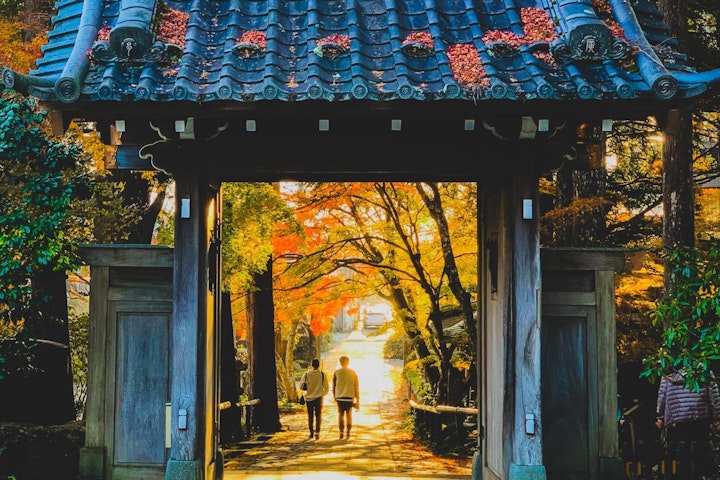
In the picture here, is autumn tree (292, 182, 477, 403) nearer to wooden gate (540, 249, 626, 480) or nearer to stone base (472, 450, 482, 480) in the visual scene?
stone base (472, 450, 482, 480)

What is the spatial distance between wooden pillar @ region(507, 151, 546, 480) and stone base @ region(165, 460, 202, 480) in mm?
2781

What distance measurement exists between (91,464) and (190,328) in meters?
1.81

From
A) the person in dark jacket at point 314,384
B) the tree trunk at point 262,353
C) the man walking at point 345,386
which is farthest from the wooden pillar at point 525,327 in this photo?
the tree trunk at point 262,353

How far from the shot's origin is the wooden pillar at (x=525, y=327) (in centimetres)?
620

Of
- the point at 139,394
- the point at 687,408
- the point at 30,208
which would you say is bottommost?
the point at 687,408

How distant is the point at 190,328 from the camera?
249 inches

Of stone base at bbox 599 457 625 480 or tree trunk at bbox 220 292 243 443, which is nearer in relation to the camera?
stone base at bbox 599 457 625 480

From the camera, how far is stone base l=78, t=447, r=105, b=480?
22.4 ft

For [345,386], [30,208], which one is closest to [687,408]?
[345,386]

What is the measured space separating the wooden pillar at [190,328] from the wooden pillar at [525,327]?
2782 millimetres

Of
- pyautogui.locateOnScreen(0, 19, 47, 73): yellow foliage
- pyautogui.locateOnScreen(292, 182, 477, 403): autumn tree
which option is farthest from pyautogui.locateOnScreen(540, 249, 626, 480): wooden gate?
pyautogui.locateOnScreen(0, 19, 47, 73): yellow foliage

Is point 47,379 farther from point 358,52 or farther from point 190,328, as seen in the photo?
point 358,52

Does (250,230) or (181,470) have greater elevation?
(250,230)

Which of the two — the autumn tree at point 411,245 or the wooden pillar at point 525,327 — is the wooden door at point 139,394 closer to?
the wooden pillar at point 525,327
